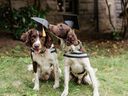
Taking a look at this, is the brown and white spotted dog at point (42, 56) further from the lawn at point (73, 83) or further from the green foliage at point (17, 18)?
the green foliage at point (17, 18)

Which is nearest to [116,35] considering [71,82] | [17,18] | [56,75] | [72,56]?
[17,18]

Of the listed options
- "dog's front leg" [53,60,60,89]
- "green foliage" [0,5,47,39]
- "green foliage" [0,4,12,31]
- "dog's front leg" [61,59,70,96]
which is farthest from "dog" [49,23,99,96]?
"green foliage" [0,4,12,31]

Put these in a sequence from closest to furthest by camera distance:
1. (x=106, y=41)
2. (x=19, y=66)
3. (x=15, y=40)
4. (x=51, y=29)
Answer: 1. (x=51, y=29)
2. (x=19, y=66)
3. (x=15, y=40)
4. (x=106, y=41)

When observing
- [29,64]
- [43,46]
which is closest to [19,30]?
[29,64]

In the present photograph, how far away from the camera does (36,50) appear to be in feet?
20.9

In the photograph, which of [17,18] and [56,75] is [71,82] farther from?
[17,18]

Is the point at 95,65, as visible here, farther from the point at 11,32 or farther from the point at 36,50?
the point at 11,32

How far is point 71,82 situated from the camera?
7.02 meters

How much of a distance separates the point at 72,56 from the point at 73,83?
83 cm

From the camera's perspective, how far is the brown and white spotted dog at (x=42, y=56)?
6281 mm

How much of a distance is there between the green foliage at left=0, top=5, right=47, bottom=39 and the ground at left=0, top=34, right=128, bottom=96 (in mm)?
298

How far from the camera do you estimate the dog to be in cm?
613

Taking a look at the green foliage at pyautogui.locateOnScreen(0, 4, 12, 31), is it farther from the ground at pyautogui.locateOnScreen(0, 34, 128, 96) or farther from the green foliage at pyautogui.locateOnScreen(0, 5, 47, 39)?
the ground at pyautogui.locateOnScreen(0, 34, 128, 96)

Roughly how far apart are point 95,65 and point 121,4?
14.2 ft
